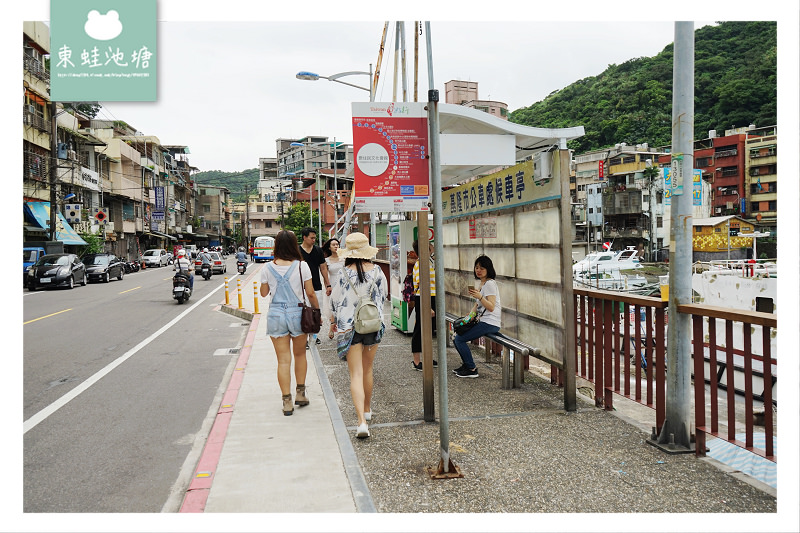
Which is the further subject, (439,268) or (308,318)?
(308,318)

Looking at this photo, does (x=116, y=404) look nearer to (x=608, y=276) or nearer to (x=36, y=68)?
(x=608, y=276)

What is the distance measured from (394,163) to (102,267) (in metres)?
29.0

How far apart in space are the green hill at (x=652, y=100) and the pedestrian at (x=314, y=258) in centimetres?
4139

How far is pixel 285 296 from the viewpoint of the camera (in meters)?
5.87

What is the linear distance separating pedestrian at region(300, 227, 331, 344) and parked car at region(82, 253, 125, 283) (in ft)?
76.1

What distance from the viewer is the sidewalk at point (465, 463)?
3.68 metres

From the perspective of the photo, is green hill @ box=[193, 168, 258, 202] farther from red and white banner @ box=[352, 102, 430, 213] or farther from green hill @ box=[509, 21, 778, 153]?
red and white banner @ box=[352, 102, 430, 213]

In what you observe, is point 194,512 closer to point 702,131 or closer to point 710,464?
point 710,464

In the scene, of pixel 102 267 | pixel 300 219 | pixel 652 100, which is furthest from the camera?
pixel 300 219

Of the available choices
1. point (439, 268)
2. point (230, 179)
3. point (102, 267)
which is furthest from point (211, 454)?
point (230, 179)

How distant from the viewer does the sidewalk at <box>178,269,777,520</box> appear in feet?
12.1

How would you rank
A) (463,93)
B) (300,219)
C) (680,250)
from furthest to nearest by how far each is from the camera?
(463,93)
(300,219)
(680,250)

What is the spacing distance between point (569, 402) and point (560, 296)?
1.03 m

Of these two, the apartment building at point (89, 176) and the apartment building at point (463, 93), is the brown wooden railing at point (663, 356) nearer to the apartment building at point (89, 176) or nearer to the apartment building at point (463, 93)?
the apartment building at point (89, 176)
